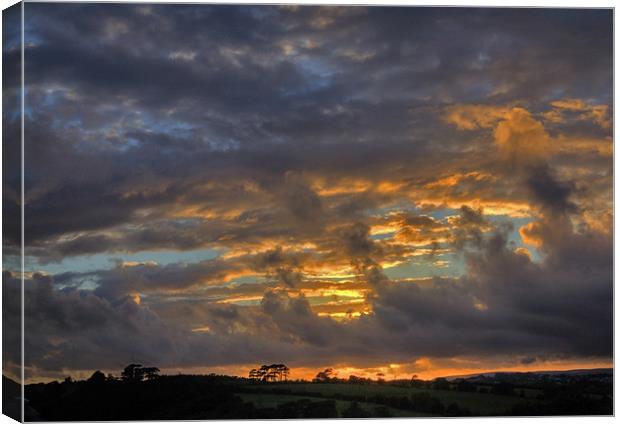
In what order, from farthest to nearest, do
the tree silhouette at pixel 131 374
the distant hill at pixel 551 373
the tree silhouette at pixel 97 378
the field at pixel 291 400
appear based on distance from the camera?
the distant hill at pixel 551 373 → the field at pixel 291 400 → the tree silhouette at pixel 131 374 → the tree silhouette at pixel 97 378

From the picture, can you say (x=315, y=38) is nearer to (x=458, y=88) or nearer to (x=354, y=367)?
(x=458, y=88)

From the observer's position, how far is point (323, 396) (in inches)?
637

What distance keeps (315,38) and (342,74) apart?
0.57m

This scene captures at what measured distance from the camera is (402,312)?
16312mm

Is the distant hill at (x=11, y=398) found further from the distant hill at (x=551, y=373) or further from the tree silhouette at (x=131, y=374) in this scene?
the distant hill at (x=551, y=373)

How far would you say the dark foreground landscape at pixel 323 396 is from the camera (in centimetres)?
1591

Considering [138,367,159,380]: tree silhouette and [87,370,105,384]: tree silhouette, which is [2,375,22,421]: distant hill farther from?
[138,367,159,380]: tree silhouette

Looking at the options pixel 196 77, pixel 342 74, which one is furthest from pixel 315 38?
pixel 196 77

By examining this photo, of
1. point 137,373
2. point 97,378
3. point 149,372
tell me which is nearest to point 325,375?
point 149,372

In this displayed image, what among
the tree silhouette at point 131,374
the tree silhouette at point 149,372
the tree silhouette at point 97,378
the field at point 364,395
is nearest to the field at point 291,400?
the field at point 364,395

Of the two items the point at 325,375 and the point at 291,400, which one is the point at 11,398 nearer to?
the point at 291,400

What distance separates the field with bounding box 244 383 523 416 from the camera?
634 inches

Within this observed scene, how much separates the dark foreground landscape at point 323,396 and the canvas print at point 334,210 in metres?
0.03

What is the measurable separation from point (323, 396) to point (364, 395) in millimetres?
526
